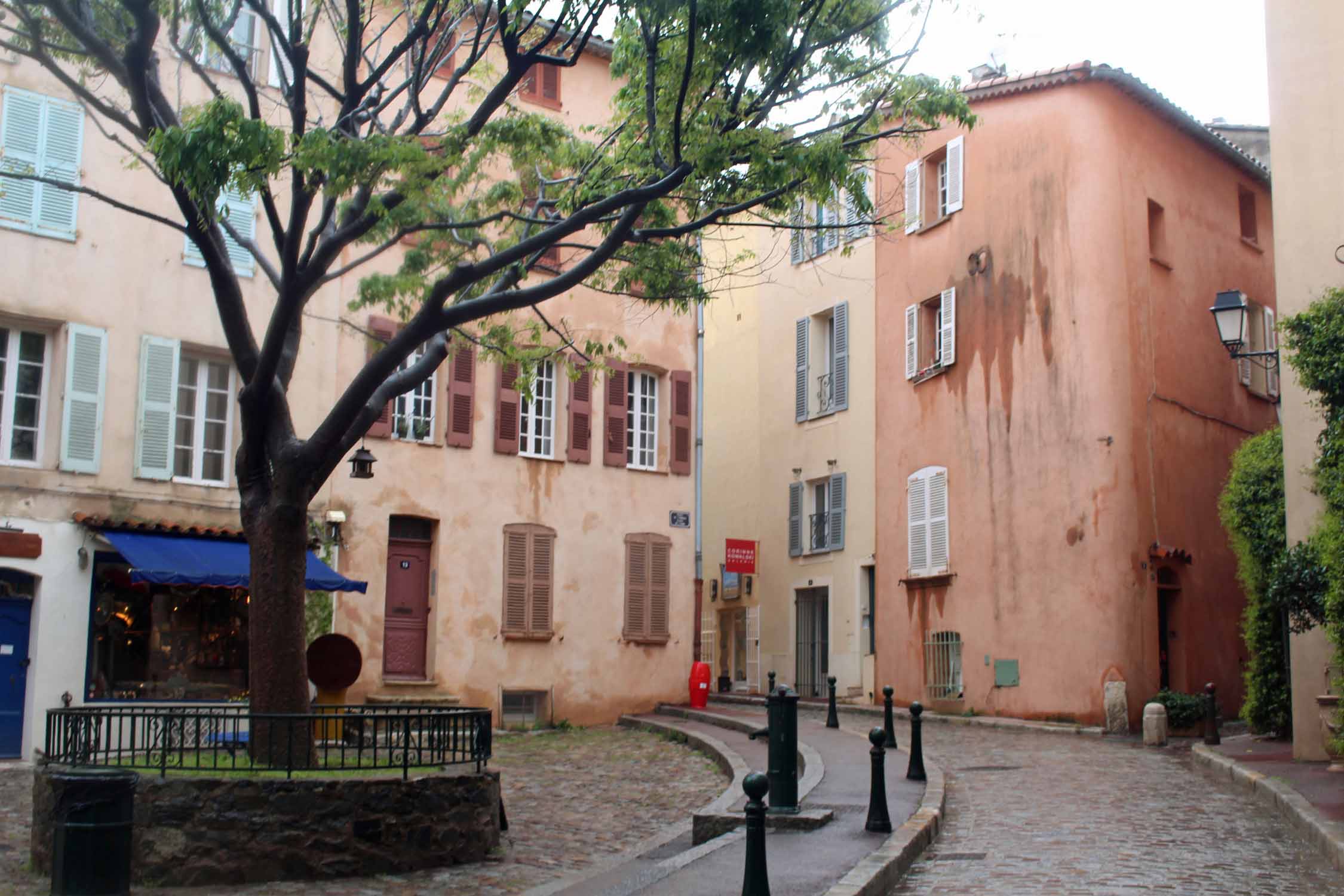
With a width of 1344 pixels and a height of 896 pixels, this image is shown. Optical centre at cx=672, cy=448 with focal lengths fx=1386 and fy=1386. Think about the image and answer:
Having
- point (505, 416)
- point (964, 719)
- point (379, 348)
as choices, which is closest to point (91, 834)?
point (379, 348)

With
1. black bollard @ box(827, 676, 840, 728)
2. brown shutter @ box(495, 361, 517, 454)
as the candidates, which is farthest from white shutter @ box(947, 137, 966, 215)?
black bollard @ box(827, 676, 840, 728)

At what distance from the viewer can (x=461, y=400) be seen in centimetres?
2036

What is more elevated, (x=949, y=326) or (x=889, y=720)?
(x=949, y=326)

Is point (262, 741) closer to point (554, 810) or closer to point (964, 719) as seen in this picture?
point (554, 810)

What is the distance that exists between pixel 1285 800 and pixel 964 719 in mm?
9844

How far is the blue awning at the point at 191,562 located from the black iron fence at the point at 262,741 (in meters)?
5.12

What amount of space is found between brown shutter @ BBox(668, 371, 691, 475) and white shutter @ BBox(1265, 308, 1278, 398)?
32.2 ft

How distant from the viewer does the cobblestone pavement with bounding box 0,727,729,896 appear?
9133 mm

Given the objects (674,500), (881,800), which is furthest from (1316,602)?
(674,500)

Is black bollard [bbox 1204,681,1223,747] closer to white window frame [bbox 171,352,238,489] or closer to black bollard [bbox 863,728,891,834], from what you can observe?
black bollard [bbox 863,728,891,834]

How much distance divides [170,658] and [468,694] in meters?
4.52

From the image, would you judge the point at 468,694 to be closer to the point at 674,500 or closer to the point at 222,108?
the point at 674,500

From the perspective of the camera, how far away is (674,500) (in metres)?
22.8

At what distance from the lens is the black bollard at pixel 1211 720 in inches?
645
